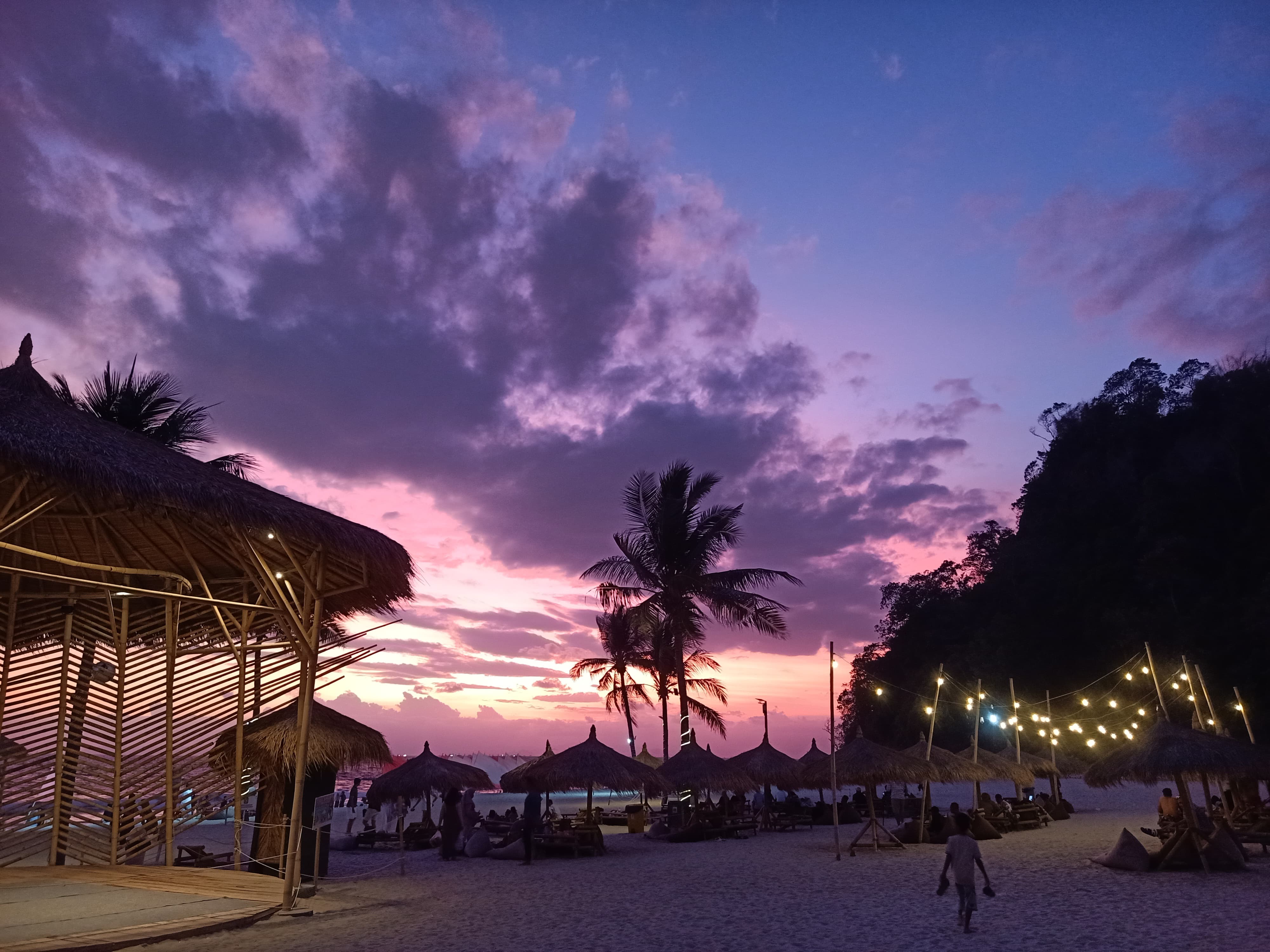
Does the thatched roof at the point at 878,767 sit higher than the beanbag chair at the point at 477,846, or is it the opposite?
the thatched roof at the point at 878,767

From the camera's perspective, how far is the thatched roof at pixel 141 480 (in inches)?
312

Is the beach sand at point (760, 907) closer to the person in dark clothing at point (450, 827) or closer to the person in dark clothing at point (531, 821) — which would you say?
the person in dark clothing at point (531, 821)

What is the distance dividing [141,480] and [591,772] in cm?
1304

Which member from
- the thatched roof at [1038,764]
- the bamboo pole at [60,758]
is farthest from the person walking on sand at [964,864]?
the thatched roof at [1038,764]

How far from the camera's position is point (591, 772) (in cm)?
1900

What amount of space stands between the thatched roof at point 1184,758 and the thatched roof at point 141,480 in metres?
12.4

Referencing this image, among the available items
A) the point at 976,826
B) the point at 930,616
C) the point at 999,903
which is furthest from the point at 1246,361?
the point at 999,903

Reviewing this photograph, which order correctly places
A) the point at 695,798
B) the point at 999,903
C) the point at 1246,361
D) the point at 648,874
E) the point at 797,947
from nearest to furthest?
the point at 797,947 → the point at 999,903 → the point at 648,874 → the point at 695,798 → the point at 1246,361

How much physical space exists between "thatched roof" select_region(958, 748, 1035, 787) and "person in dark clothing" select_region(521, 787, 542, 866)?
1131 cm

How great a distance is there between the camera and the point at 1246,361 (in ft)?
137

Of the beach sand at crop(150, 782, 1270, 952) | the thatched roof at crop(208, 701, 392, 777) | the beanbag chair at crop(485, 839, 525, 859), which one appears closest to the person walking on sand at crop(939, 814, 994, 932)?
the beach sand at crop(150, 782, 1270, 952)

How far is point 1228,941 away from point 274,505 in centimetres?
1082

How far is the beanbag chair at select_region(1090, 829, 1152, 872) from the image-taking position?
44.7 ft

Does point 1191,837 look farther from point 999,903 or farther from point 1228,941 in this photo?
point 1228,941
